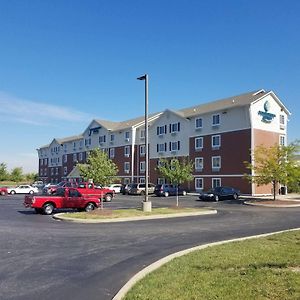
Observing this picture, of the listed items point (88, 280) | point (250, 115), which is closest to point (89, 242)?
point (88, 280)

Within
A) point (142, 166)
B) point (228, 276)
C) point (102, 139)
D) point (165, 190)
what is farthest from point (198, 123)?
point (228, 276)

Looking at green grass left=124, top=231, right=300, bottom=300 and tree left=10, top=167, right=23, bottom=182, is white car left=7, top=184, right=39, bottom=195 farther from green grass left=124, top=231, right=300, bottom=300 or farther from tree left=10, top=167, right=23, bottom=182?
green grass left=124, top=231, right=300, bottom=300

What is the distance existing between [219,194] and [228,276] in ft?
108

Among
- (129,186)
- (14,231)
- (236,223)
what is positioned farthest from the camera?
(129,186)

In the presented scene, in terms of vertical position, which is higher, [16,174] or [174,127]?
[174,127]

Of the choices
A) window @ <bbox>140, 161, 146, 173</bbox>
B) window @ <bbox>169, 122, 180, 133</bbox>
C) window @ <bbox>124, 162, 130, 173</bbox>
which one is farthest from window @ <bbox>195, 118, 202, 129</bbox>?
window @ <bbox>124, 162, 130, 173</bbox>

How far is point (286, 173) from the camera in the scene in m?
36.2

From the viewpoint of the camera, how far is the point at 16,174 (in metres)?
106

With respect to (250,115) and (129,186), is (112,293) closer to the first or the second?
(250,115)

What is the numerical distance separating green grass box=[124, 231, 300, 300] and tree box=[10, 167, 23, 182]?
324 feet

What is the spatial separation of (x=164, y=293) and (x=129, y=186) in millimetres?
47097

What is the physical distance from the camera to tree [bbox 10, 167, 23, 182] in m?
104

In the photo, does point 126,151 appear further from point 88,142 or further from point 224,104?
point 224,104

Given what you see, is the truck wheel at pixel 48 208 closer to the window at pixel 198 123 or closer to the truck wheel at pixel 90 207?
the truck wheel at pixel 90 207
